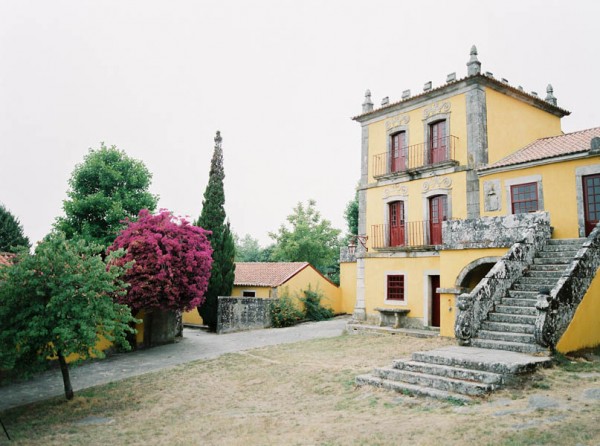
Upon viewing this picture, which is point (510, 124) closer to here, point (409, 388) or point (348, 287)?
point (409, 388)

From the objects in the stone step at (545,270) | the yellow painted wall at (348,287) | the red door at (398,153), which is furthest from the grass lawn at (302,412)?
the yellow painted wall at (348,287)

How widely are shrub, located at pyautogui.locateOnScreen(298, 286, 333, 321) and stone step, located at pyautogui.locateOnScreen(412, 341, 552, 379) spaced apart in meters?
16.5

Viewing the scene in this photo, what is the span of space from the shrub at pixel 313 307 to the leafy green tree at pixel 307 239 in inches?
614

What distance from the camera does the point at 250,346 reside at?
53.6 feet

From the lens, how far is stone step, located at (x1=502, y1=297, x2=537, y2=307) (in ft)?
33.9

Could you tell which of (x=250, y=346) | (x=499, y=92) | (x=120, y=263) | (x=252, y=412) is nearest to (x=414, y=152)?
(x=499, y=92)

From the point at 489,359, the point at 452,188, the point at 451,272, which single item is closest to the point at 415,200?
the point at 452,188

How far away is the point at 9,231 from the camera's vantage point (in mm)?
28406

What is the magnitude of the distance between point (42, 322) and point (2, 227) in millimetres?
22604

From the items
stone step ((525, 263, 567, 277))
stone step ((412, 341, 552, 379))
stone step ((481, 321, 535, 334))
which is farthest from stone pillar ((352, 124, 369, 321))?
stone step ((412, 341, 552, 379))

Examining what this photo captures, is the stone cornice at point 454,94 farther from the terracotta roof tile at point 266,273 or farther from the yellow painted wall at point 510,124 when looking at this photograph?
the terracotta roof tile at point 266,273

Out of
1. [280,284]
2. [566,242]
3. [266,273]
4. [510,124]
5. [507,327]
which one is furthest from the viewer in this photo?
[266,273]

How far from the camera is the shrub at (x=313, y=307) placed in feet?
84.9

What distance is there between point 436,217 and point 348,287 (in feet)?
38.5
